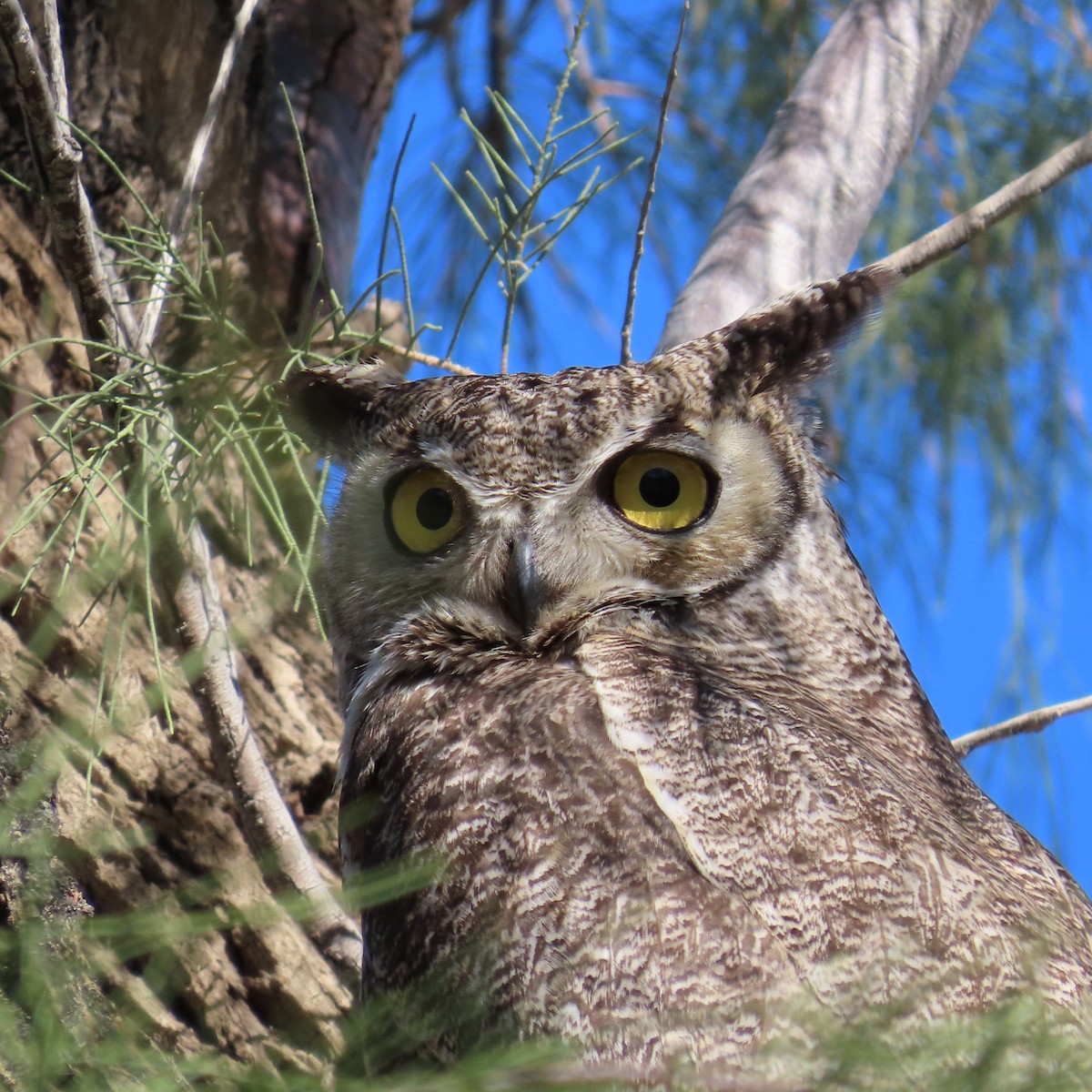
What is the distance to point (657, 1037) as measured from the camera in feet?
4.45

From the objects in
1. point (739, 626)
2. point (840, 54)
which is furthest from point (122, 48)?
point (739, 626)

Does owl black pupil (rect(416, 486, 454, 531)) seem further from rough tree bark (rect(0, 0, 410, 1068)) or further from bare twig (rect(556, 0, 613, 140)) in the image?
bare twig (rect(556, 0, 613, 140))

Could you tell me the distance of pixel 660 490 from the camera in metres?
1.98

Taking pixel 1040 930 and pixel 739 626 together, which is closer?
pixel 1040 930

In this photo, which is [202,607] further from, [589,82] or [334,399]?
[589,82]

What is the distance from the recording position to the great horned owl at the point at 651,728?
1.41 m

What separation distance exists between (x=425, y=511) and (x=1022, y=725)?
44.2 inches

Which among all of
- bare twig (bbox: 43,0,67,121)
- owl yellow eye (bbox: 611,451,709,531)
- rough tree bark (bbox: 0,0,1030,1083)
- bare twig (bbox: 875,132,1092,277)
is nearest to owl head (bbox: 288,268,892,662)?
owl yellow eye (bbox: 611,451,709,531)

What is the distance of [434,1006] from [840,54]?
7.57 ft

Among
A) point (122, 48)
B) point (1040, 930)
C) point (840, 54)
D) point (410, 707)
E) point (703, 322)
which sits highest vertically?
point (840, 54)

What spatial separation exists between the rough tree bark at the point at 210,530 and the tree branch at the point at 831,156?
0.86 m

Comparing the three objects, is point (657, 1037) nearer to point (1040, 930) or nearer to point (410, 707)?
point (1040, 930)

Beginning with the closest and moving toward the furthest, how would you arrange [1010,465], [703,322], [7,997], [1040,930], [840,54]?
1. [7,997]
2. [1040,930]
3. [703,322]
4. [840,54]
5. [1010,465]

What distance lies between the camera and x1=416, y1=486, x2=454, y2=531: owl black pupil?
202cm
